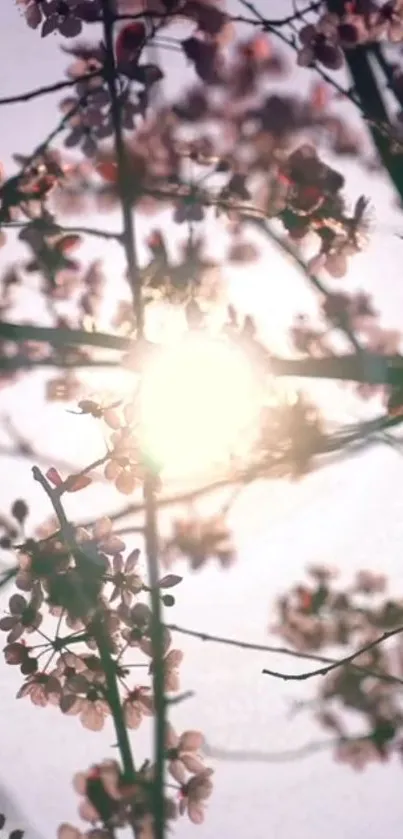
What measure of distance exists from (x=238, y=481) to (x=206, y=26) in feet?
5.78

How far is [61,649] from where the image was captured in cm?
337

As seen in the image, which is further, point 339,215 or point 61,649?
point 339,215

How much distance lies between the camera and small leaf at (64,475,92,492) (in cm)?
354

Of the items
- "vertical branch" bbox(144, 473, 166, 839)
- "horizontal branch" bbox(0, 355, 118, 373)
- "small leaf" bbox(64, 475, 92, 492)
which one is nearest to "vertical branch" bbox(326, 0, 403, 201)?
"horizontal branch" bbox(0, 355, 118, 373)

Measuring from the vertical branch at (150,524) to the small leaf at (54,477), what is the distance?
1.24 ft

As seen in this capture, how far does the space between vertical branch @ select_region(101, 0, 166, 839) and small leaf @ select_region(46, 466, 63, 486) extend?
1.24 ft

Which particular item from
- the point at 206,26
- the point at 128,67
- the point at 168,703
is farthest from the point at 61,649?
the point at 206,26

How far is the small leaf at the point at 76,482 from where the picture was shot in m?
3.54

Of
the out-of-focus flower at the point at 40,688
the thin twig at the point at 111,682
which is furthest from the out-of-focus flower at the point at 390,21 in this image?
the out-of-focus flower at the point at 40,688

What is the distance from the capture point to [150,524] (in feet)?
9.12

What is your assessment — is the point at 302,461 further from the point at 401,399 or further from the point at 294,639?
the point at 294,639

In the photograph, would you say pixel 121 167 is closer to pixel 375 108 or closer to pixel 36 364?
pixel 36 364

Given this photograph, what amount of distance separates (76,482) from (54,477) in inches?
4.7

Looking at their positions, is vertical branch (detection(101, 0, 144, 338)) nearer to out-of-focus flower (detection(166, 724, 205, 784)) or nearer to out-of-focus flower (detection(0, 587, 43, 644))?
out-of-focus flower (detection(0, 587, 43, 644))
